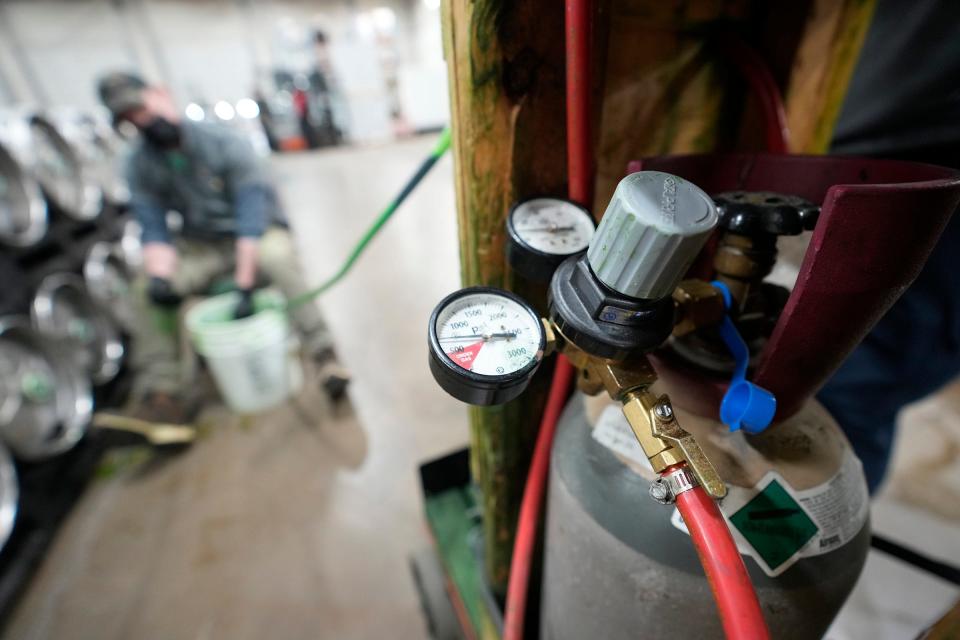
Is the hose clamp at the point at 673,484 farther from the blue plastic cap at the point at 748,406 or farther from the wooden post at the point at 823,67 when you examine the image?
the wooden post at the point at 823,67

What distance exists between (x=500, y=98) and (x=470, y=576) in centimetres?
87

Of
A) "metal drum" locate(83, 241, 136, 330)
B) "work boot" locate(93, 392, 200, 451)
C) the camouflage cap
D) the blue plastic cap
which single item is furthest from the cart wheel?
the camouflage cap

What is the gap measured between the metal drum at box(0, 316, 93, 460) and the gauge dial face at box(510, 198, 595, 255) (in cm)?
159

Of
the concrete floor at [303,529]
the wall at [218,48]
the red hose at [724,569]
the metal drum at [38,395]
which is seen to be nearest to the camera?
the red hose at [724,569]

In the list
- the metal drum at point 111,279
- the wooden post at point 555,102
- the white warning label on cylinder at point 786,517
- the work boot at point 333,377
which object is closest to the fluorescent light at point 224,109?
the metal drum at point 111,279

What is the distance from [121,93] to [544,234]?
5.97 ft

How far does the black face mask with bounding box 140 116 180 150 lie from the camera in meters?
1.52

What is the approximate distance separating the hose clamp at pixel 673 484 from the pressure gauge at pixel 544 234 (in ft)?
0.71

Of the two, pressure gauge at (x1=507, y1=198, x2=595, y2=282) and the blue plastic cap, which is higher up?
pressure gauge at (x1=507, y1=198, x2=595, y2=282)

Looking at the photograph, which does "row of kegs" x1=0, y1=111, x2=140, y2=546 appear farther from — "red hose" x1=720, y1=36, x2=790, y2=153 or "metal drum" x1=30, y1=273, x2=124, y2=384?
"red hose" x1=720, y1=36, x2=790, y2=153

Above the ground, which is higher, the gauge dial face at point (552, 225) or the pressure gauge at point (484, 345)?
the gauge dial face at point (552, 225)

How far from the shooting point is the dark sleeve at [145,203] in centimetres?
163

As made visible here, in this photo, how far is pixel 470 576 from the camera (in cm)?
85

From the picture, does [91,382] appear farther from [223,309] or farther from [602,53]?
[602,53]
